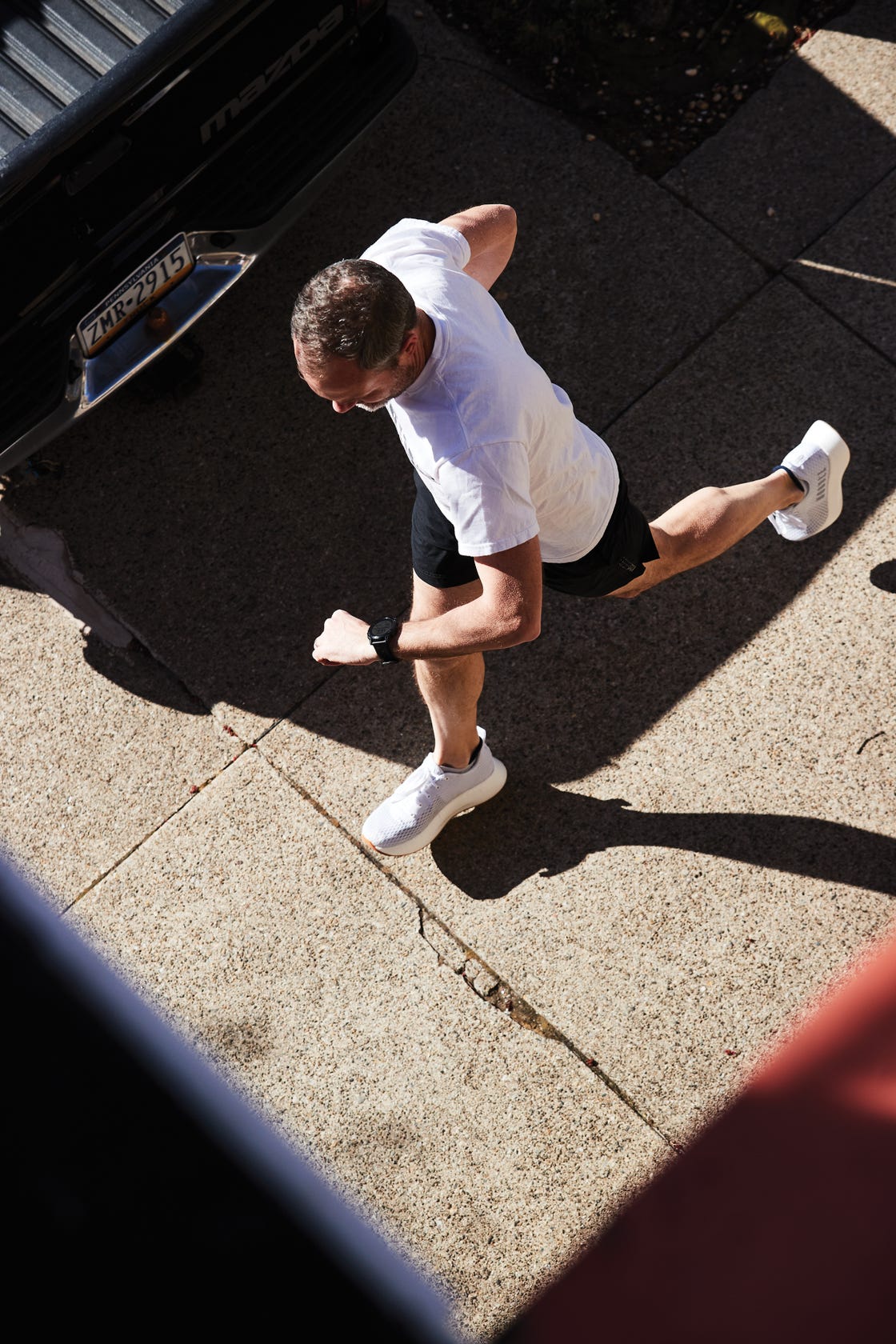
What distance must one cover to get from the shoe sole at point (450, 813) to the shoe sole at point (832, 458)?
135 centimetres

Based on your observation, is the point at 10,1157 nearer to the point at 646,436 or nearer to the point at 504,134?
the point at 646,436

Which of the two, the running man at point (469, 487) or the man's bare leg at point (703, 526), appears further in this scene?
the man's bare leg at point (703, 526)

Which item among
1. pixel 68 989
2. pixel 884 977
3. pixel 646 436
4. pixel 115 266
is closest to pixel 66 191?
pixel 115 266

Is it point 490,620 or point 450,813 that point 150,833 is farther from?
point 490,620

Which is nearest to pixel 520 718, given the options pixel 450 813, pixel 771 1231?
pixel 450 813

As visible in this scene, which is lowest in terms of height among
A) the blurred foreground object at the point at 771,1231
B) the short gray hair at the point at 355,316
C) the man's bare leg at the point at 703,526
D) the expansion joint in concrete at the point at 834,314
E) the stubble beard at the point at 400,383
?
the expansion joint in concrete at the point at 834,314

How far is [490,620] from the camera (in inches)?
102

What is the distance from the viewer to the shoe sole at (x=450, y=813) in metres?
3.45

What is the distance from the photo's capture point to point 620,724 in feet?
12.0

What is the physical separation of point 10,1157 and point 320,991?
2.34m

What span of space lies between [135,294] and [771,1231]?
3.09m

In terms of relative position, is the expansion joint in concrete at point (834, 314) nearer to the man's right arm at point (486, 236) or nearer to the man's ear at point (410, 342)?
the man's right arm at point (486, 236)

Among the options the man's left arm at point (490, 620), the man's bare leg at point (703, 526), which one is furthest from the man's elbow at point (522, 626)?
the man's bare leg at point (703, 526)

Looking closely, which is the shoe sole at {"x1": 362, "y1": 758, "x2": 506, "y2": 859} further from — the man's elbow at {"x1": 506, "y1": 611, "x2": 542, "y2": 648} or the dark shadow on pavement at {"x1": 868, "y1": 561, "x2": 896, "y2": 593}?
the dark shadow on pavement at {"x1": 868, "y1": 561, "x2": 896, "y2": 593}
